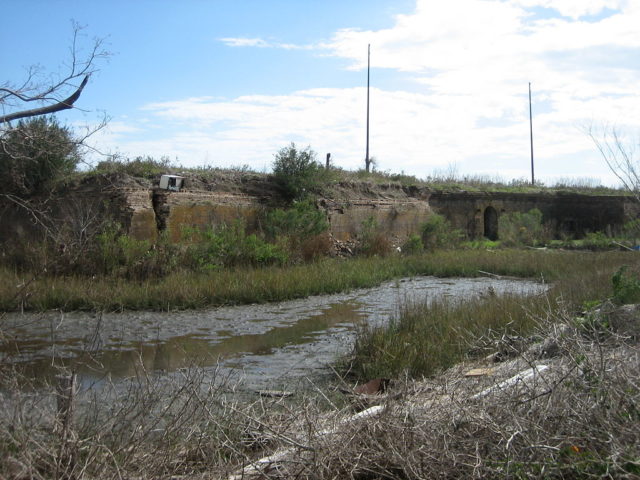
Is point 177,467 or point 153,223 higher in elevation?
point 153,223

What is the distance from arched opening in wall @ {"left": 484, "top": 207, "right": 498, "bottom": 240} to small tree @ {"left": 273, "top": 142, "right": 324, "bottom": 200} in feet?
38.5

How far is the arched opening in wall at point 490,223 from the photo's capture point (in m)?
28.8

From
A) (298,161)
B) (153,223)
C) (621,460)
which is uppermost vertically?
(298,161)

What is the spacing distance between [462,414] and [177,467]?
1.83 metres

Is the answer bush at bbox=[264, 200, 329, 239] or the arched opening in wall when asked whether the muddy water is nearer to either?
bush at bbox=[264, 200, 329, 239]

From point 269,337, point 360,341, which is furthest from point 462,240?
point 360,341

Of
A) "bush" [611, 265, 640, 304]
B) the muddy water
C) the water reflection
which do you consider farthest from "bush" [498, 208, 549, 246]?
"bush" [611, 265, 640, 304]

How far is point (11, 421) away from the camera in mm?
3582

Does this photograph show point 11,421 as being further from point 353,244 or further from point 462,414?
point 353,244

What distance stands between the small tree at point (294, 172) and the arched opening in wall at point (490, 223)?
38.5 ft

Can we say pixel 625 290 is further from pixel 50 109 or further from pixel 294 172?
pixel 294 172

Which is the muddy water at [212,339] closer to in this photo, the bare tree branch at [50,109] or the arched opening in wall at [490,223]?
the bare tree branch at [50,109]

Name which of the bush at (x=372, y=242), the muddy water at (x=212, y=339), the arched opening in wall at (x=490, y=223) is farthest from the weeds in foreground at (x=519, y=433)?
the arched opening in wall at (x=490, y=223)

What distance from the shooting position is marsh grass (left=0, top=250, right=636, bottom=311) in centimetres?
1178
